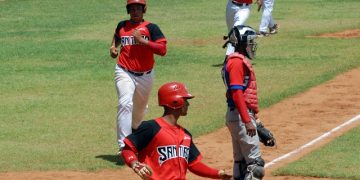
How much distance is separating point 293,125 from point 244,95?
5.31m

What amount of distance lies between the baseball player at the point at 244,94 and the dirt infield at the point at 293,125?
149 centimetres

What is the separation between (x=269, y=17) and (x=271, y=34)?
38.2 inches

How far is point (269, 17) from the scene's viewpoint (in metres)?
26.3

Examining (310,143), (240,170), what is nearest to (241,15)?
(310,143)

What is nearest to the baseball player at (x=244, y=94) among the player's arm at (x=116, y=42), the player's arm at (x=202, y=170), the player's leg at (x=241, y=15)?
the player's arm at (x=202, y=170)

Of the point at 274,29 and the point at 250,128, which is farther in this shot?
the point at 274,29

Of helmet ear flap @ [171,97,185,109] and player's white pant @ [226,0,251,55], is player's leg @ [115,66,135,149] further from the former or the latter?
player's white pant @ [226,0,251,55]

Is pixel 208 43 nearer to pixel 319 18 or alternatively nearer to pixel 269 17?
pixel 269 17

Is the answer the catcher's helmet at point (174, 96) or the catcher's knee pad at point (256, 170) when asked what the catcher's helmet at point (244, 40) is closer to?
the catcher's knee pad at point (256, 170)

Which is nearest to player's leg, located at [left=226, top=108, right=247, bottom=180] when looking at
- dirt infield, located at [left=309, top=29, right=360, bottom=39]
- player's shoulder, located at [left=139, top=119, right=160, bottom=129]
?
player's shoulder, located at [left=139, top=119, right=160, bottom=129]

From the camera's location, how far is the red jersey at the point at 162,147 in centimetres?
869

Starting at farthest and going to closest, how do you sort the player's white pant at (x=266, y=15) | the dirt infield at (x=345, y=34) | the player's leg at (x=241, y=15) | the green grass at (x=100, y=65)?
the dirt infield at (x=345, y=34)
the player's white pant at (x=266, y=15)
the player's leg at (x=241, y=15)
the green grass at (x=100, y=65)

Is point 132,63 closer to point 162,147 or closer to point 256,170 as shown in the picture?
point 256,170

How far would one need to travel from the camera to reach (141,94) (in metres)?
13.7
